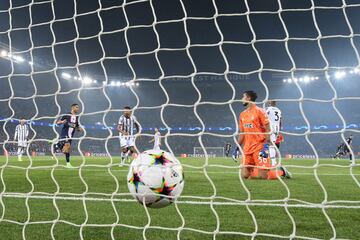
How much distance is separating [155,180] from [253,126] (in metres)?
3.95

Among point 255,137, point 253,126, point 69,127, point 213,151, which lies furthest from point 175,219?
point 213,151

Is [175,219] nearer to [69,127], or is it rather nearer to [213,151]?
[69,127]

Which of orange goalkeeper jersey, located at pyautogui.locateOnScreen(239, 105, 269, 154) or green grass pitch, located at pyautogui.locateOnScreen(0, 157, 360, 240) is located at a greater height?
orange goalkeeper jersey, located at pyautogui.locateOnScreen(239, 105, 269, 154)

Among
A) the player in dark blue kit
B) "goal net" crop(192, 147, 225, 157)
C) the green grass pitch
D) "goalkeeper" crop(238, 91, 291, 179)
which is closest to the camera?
the green grass pitch

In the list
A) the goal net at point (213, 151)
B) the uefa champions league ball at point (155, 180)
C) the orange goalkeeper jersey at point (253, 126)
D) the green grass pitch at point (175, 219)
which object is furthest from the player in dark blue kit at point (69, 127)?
the goal net at point (213, 151)

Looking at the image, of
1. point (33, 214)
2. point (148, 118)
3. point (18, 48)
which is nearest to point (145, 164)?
point (33, 214)

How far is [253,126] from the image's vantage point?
Answer: 263 inches

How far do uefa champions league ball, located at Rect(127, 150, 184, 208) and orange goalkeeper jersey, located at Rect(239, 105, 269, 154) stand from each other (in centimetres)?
368

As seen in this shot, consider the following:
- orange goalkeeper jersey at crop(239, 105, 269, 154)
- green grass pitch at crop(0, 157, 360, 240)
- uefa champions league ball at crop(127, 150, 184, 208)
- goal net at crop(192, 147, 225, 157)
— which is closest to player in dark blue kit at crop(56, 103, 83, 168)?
orange goalkeeper jersey at crop(239, 105, 269, 154)

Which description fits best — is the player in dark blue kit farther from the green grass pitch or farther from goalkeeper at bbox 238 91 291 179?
the green grass pitch

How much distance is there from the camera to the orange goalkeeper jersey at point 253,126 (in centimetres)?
667

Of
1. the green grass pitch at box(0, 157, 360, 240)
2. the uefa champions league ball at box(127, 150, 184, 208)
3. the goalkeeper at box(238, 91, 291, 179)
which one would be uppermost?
the goalkeeper at box(238, 91, 291, 179)

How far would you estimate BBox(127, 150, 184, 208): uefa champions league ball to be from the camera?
2.97 m

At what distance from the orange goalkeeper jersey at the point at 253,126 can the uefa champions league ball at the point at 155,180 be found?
3678 millimetres
